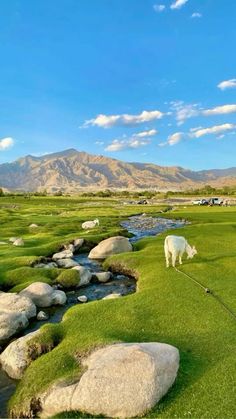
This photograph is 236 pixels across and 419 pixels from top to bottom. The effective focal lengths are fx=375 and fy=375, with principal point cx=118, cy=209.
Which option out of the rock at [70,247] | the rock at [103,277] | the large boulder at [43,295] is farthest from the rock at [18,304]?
the rock at [70,247]

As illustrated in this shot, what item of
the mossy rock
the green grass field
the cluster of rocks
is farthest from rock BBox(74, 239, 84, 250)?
the cluster of rocks

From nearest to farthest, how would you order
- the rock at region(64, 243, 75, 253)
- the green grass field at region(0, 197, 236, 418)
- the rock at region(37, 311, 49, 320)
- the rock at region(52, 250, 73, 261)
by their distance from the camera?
the green grass field at region(0, 197, 236, 418) → the rock at region(37, 311, 49, 320) → the rock at region(52, 250, 73, 261) → the rock at region(64, 243, 75, 253)

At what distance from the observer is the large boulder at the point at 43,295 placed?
2231cm

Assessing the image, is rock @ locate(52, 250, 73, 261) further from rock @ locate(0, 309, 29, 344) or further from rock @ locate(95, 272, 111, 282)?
rock @ locate(0, 309, 29, 344)

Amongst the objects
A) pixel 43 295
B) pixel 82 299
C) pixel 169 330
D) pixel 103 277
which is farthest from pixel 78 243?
pixel 169 330

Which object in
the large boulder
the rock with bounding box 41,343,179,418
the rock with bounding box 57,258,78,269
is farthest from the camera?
the rock with bounding box 57,258,78,269

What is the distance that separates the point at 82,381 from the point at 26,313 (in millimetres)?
8943

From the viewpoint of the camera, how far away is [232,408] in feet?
35.6

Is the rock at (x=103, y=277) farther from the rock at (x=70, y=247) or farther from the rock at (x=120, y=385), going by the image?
the rock at (x=120, y=385)

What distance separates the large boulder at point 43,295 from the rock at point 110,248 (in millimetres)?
A: 12627

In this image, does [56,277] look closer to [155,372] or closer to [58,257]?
[58,257]

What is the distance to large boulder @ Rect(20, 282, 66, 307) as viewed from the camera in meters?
22.3

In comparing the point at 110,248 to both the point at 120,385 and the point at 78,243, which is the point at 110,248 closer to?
the point at 78,243

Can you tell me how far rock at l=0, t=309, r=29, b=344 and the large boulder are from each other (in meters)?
2.92
